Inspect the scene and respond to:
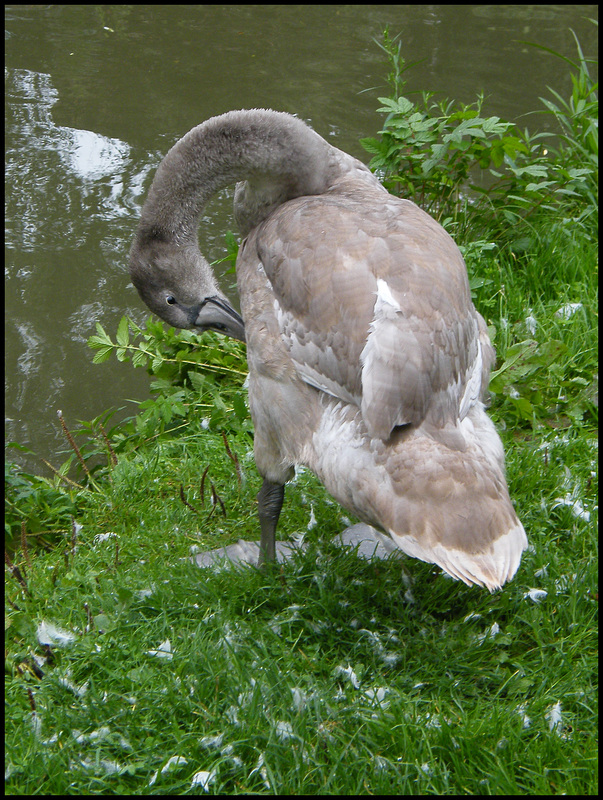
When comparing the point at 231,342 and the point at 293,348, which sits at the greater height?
the point at 293,348

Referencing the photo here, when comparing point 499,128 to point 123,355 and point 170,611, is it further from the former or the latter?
point 170,611

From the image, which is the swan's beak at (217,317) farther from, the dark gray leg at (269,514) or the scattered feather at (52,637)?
the scattered feather at (52,637)

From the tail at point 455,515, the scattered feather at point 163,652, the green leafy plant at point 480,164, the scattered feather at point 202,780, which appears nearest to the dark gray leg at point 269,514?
the scattered feather at point 163,652

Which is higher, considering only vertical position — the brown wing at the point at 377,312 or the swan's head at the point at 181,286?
the brown wing at the point at 377,312

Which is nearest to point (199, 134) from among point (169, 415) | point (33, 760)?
point (169, 415)

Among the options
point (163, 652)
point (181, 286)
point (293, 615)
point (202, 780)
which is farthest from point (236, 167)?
point (202, 780)

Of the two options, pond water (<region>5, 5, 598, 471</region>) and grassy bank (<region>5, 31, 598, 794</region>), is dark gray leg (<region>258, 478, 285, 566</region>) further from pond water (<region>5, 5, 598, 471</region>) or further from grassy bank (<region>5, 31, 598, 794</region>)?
pond water (<region>5, 5, 598, 471</region>)

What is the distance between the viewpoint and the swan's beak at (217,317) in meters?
3.48

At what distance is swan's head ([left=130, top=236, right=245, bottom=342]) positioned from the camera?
3.48m

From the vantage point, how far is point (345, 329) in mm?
2662

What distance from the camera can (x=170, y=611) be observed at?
3090mm

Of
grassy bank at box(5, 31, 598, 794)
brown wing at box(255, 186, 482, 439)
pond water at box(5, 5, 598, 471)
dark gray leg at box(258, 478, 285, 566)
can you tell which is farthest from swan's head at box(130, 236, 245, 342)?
pond water at box(5, 5, 598, 471)

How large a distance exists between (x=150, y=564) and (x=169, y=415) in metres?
1.03

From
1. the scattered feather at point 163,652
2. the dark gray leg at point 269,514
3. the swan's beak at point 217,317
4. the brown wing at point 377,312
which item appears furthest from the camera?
the swan's beak at point 217,317
